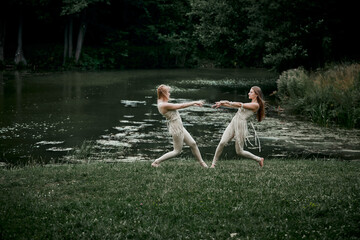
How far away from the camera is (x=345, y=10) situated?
23.9 meters

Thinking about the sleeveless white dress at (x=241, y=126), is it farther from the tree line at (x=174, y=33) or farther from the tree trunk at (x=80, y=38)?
the tree trunk at (x=80, y=38)

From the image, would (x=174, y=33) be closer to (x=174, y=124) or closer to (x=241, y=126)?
(x=241, y=126)

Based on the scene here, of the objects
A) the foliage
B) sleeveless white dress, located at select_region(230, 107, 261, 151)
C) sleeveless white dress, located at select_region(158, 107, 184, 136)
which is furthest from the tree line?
sleeveless white dress, located at select_region(158, 107, 184, 136)

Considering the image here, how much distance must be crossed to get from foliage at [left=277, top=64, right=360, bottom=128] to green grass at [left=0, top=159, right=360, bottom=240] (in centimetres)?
839

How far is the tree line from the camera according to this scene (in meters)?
24.7

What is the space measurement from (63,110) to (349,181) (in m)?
15.4

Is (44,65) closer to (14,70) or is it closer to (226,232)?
(14,70)

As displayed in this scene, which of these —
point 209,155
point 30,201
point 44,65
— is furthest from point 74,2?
point 30,201

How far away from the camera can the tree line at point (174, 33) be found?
81.0ft

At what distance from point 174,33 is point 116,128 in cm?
3912

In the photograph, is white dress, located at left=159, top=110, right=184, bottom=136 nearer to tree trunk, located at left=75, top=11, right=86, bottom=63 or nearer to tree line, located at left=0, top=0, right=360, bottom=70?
tree line, located at left=0, top=0, right=360, bottom=70

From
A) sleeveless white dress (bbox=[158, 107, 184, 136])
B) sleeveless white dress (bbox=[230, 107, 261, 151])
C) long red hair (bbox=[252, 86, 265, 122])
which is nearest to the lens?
sleeveless white dress (bbox=[158, 107, 184, 136])

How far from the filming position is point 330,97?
58.7 feet

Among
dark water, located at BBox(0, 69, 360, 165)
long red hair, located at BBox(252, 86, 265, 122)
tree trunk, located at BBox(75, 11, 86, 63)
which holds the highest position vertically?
tree trunk, located at BBox(75, 11, 86, 63)
